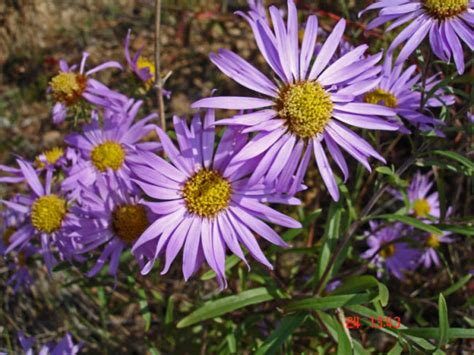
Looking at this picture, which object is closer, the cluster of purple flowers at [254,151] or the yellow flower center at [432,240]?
the cluster of purple flowers at [254,151]

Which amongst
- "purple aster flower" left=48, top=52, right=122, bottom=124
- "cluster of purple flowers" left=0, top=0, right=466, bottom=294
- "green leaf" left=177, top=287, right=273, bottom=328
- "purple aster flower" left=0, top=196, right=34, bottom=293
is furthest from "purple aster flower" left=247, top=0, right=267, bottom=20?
"purple aster flower" left=0, top=196, right=34, bottom=293

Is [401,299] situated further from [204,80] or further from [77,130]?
[204,80]

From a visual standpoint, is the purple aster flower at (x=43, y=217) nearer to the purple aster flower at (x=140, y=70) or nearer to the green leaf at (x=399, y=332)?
the purple aster flower at (x=140, y=70)

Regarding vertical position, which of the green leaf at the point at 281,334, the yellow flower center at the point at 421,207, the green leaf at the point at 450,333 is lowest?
the green leaf at the point at 450,333

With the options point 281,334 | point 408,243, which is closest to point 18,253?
point 281,334

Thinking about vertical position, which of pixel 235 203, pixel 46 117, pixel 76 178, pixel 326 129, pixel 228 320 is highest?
pixel 46 117

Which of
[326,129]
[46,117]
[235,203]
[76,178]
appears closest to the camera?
[326,129]

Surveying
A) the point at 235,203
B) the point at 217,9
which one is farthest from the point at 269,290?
the point at 217,9

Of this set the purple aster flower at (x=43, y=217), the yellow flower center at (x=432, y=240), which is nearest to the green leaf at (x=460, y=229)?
the yellow flower center at (x=432, y=240)
